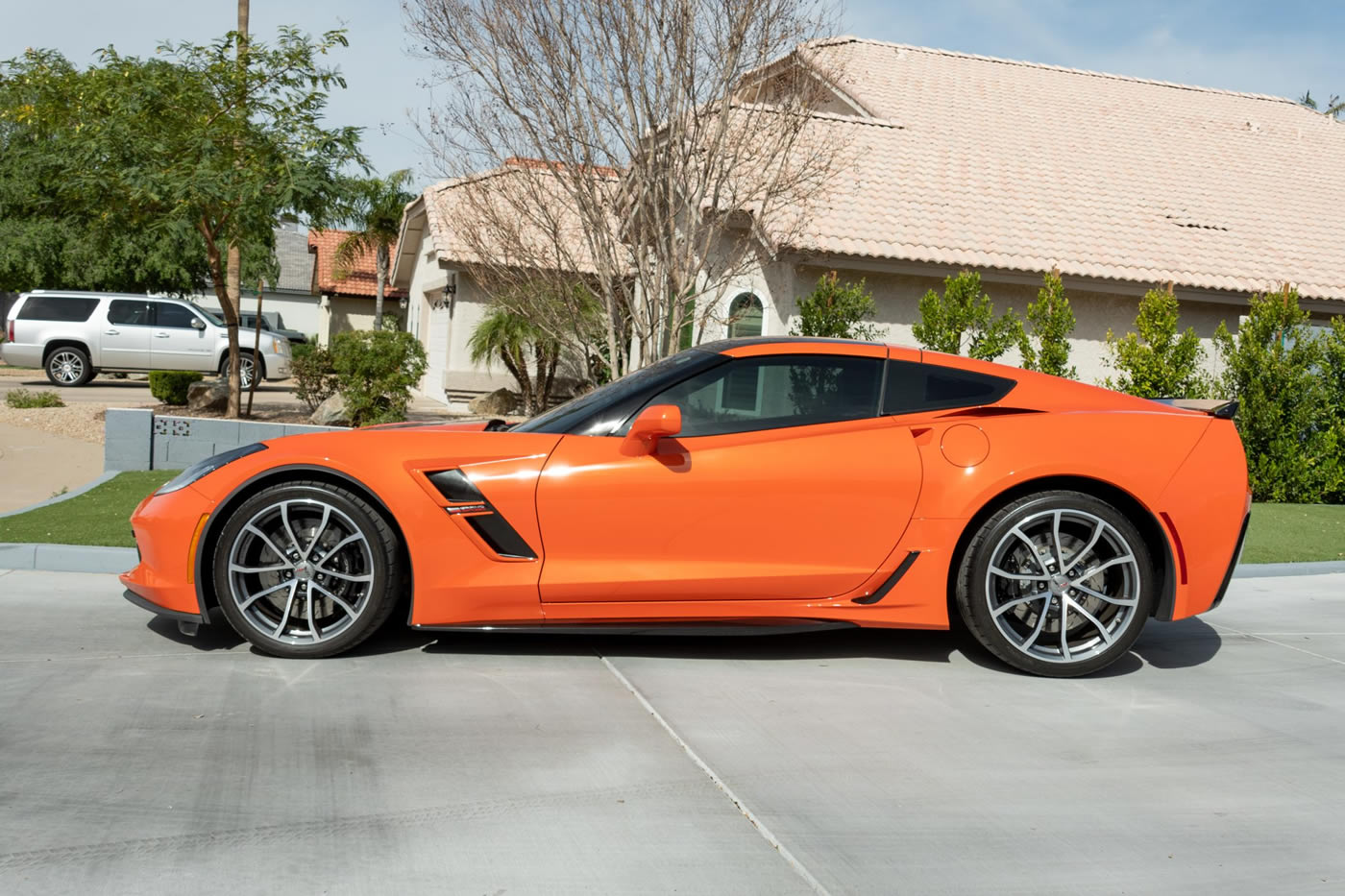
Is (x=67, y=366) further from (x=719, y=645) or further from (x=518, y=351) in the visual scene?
(x=719, y=645)

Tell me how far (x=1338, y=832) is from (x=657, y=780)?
80.1 inches

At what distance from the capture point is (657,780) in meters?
3.75

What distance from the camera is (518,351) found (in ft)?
67.3

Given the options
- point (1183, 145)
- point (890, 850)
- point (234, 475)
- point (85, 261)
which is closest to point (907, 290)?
point (1183, 145)

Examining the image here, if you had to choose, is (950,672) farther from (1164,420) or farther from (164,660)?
(164,660)

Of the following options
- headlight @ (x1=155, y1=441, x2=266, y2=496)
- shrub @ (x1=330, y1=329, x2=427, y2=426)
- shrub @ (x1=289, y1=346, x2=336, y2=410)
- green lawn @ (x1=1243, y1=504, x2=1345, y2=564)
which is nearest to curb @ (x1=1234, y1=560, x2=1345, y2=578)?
green lawn @ (x1=1243, y1=504, x2=1345, y2=564)

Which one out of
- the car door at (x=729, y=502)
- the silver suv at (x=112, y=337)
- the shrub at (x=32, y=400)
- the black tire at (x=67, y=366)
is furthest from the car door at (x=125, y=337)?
the car door at (x=729, y=502)

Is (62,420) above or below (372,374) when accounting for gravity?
below

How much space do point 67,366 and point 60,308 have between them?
1158 millimetres

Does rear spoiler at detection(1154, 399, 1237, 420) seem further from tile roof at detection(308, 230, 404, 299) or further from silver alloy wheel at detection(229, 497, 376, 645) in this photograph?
tile roof at detection(308, 230, 404, 299)

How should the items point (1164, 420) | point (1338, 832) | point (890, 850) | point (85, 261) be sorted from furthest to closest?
point (85, 261) → point (1164, 420) → point (1338, 832) → point (890, 850)

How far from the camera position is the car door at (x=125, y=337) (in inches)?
933

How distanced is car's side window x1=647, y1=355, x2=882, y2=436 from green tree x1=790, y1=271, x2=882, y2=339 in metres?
8.14

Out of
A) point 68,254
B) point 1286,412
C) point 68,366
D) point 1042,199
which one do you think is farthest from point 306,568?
point 68,254
